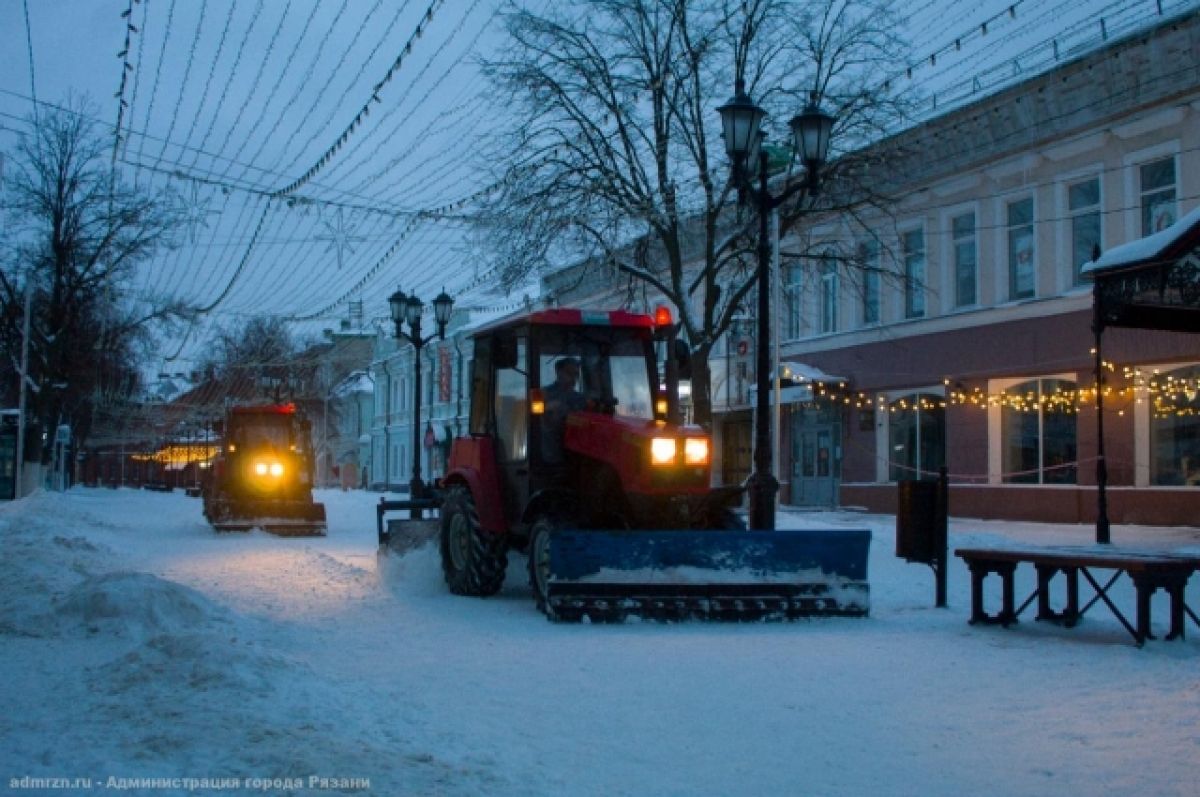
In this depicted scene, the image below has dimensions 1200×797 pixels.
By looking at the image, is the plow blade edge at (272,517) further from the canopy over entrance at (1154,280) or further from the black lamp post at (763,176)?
the canopy over entrance at (1154,280)

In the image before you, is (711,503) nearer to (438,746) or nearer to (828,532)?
(828,532)

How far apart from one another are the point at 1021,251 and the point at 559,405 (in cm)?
1502

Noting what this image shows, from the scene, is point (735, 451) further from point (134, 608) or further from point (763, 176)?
point (134, 608)

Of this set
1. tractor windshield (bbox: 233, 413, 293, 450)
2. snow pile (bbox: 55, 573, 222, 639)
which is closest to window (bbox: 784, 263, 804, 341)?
tractor windshield (bbox: 233, 413, 293, 450)

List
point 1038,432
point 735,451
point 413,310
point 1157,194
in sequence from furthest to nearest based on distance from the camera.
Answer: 1. point 735,451
2. point 413,310
3. point 1038,432
4. point 1157,194

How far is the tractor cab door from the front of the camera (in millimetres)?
12492

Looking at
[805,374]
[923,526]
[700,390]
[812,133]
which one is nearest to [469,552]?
[923,526]

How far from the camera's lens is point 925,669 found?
8.61m

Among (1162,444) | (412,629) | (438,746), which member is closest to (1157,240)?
(412,629)

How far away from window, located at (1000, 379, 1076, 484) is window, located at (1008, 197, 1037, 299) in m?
1.85

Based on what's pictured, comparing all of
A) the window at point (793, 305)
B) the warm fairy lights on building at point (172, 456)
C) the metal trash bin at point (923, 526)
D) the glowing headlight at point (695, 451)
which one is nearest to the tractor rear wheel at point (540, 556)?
the glowing headlight at point (695, 451)

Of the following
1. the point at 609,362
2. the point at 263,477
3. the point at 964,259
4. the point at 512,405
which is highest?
the point at 964,259

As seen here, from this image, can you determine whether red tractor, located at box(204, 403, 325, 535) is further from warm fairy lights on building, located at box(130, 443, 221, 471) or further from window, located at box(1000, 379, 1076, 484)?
warm fairy lights on building, located at box(130, 443, 221, 471)

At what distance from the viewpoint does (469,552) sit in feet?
43.4
